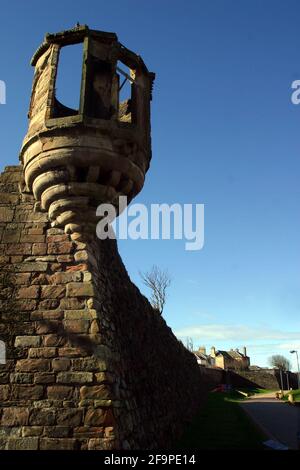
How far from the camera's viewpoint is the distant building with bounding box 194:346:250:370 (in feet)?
248

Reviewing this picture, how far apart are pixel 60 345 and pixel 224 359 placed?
247 ft

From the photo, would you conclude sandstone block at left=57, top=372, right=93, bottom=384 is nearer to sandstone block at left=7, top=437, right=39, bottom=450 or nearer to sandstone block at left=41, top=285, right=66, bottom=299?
sandstone block at left=7, top=437, right=39, bottom=450

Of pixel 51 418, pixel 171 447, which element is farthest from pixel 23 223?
pixel 171 447

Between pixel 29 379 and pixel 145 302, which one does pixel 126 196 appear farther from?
pixel 145 302

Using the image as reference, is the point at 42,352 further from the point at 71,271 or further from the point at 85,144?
the point at 85,144

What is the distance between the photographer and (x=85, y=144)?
6.54 meters

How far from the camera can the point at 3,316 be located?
6.25 m

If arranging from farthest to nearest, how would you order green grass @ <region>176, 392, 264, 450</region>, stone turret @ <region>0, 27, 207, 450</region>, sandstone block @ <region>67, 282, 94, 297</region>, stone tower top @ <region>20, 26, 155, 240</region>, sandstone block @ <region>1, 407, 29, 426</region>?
green grass @ <region>176, 392, 264, 450</region>, stone tower top @ <region>20, 26, 155, 240</region>, sandstone block @ <region>67, 282, 94, 297</region>, stone turret @ <region>0, 27, 207, 450</region>, sandstone block @ <region>1, 407, 29, 426</region>

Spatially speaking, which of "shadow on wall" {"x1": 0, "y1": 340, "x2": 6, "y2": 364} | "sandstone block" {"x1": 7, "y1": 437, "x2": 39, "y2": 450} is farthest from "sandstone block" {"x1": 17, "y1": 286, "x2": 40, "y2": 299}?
"sandstone block" {"x1": 7, "y1": 437, "x2": 39, "y2": 450}

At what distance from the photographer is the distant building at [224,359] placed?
2972 inches

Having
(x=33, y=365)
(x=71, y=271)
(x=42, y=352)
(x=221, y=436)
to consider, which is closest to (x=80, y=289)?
(x=71, y=271)

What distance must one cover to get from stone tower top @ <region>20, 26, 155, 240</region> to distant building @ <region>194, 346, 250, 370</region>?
Answer: 70.3m

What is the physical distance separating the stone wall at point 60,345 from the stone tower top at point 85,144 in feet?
1.53

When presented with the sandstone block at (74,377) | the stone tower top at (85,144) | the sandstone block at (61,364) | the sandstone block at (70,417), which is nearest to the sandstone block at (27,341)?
the sandstone block at (61,364)
